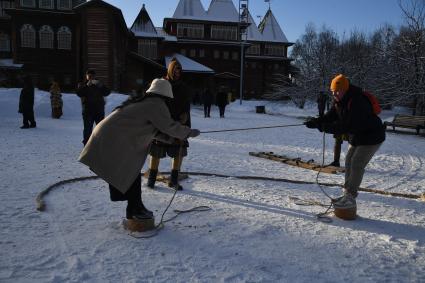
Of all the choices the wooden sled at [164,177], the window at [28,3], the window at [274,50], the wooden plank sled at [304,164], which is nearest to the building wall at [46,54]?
the window at [28,3]

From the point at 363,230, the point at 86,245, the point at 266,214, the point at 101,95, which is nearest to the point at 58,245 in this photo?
the point at 86,245

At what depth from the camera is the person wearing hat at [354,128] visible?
4.93 metres

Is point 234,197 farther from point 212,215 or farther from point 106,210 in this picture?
point 106,210

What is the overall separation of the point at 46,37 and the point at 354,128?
31.5 metres

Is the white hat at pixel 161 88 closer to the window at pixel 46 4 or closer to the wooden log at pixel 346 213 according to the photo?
the wooden log at pixel 346 213

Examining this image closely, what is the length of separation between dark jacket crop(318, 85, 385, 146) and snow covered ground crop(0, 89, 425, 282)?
3.27 ft

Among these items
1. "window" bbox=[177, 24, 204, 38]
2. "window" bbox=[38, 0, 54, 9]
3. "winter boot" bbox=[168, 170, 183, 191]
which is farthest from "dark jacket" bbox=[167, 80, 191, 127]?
"window" bbox=[177, 24, 204, 38]

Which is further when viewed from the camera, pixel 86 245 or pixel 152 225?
pixel 152 225

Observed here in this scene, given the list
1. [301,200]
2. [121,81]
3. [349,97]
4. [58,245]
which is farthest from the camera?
[121,81]

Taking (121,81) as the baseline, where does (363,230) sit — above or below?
below

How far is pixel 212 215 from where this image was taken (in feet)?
16.8

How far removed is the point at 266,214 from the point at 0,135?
32.0ft

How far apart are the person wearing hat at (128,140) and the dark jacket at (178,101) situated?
1.66m

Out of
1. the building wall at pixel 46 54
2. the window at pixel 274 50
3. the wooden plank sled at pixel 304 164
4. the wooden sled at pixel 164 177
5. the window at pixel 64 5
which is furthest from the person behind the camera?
the window at pixel 274 50
